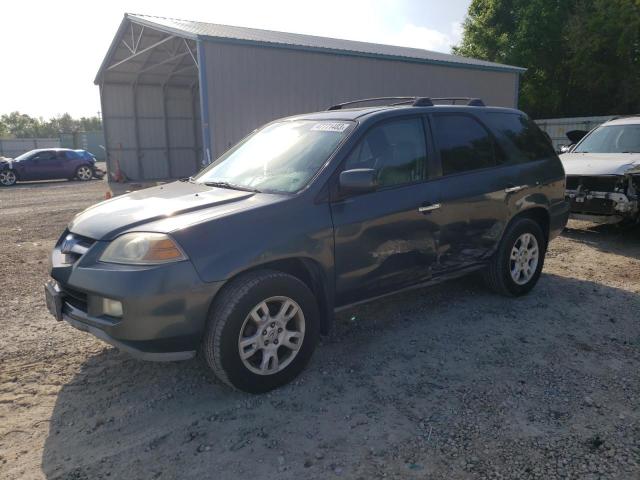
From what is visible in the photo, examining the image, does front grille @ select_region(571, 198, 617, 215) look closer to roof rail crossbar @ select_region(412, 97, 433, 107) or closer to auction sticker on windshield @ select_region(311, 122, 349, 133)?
roof rail crossbar @ select_region(412, 97, 433, 107)

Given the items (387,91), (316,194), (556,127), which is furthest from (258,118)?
(556,127)

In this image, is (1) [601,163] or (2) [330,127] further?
(1) [601,163]

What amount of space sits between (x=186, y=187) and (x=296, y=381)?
1816 mm

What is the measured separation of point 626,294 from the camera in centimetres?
521

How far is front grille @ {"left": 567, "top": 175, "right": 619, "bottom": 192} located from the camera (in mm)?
7250

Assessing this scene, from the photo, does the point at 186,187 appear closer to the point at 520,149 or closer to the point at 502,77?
the point at 520,149

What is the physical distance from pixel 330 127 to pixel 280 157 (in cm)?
46

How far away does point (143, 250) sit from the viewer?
117 inches

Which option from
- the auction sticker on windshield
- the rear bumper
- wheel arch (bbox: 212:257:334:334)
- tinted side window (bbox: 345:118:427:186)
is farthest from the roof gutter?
wheel arch (bbox: 212:257:334:334)

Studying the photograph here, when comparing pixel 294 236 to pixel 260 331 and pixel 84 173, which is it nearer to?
pixel 260 331

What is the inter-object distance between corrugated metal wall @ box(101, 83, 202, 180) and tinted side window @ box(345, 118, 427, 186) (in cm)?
1852

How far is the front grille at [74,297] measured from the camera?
316 cm

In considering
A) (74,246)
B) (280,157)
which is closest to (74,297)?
(74,246)

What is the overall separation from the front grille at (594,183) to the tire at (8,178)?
1932cm
